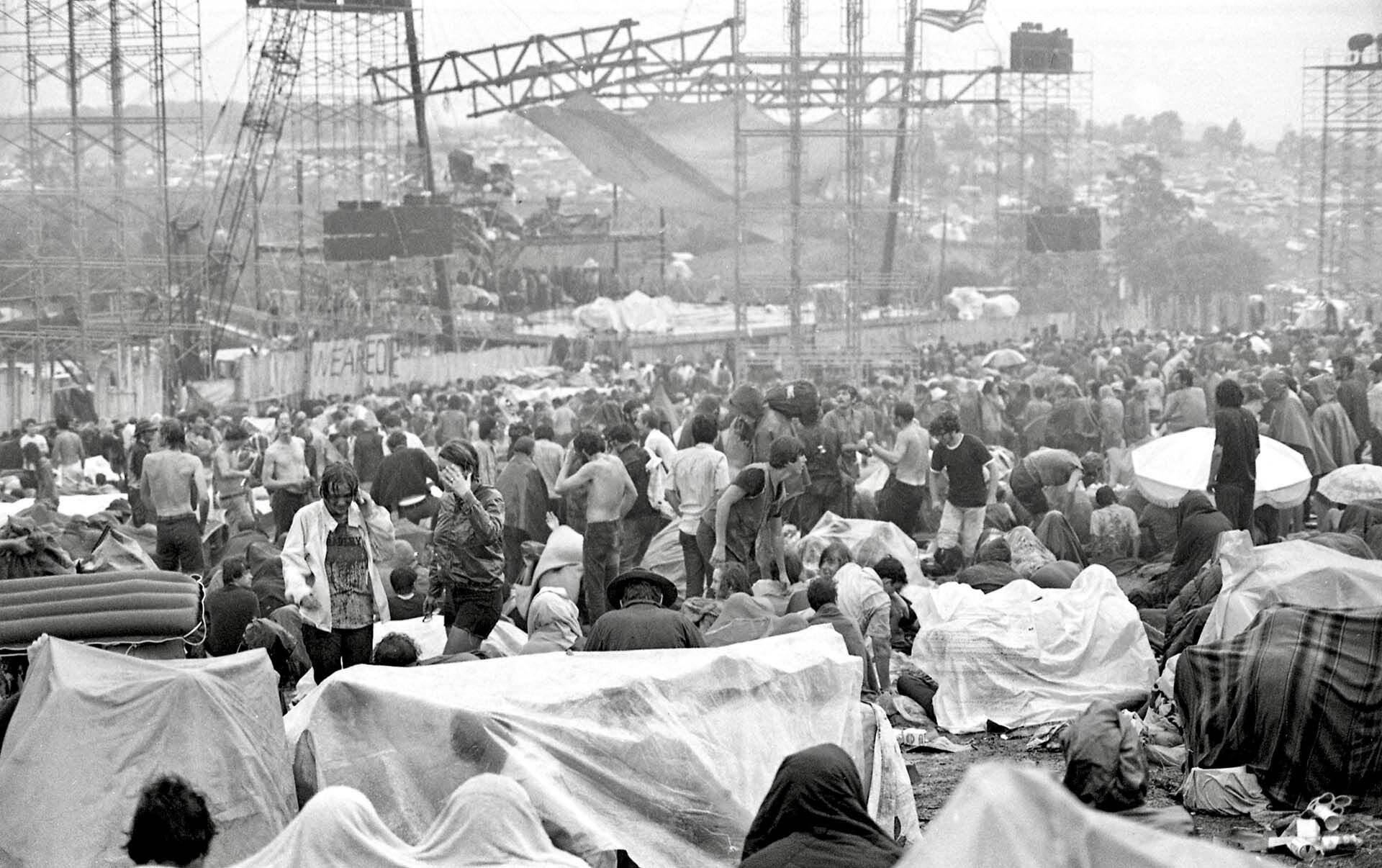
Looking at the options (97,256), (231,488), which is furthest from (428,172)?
(231,488)

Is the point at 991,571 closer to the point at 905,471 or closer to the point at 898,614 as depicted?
the point at 898,614

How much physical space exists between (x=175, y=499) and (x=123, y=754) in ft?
19.3

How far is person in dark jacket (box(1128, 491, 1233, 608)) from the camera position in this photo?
9172 mm

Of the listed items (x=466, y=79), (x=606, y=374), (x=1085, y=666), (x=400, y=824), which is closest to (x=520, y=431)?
(x=1085, y=666)

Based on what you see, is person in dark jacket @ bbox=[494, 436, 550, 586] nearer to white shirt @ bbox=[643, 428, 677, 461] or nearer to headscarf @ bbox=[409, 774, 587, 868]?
white shirt @ bbox=[643, 428, 677, 461]

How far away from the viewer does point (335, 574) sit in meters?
7.12

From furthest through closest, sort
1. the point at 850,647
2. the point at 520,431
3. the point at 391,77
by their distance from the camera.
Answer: the point at 391,77 → the point at 520,431 → the point at 850,647

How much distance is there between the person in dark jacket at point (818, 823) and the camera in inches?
150

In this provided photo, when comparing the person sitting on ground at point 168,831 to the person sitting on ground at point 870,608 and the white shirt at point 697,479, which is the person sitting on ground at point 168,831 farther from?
the white shirt at point 697,479

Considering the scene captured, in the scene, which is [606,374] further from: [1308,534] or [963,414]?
[1308,534]

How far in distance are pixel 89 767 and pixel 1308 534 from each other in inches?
265

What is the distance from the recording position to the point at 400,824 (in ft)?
16.3

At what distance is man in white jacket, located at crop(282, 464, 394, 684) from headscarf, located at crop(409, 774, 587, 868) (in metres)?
2.80

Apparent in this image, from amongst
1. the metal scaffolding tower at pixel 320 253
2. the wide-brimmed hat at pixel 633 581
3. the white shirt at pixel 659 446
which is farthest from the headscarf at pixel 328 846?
the metal scaffolding tower at pixel 320 253
